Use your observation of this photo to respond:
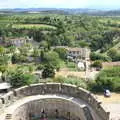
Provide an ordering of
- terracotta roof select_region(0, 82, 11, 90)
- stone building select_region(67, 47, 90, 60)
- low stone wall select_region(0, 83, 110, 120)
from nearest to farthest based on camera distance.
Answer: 1. low stone wall select_region(0, 83, 110, 120)
2. terracotta roof select_region(0, 82, 11, 90)
3. stone building select_region(67, 47, 90, 60)

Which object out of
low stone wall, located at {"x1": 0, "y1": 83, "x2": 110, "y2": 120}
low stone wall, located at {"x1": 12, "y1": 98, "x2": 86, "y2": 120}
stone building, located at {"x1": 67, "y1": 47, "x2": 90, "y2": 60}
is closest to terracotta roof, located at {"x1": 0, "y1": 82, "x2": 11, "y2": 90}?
low stone wall, located at {"x1": 0, "y1": 83, "x2": 110, "y2": 120}

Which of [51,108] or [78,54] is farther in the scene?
[78,54]

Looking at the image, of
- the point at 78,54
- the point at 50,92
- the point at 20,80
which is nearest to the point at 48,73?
the point at 20,80

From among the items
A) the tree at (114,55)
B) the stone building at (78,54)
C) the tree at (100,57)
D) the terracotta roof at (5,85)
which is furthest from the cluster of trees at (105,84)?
the stone building at (78,54)

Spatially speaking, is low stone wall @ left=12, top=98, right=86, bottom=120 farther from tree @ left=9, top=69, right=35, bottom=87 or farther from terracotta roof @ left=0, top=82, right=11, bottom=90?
terracotta roof @ left=0, top=82, right=11, bottom=90

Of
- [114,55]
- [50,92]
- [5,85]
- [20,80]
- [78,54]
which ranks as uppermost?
[50,92]

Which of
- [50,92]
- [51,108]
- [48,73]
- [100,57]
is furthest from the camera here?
[100,57]

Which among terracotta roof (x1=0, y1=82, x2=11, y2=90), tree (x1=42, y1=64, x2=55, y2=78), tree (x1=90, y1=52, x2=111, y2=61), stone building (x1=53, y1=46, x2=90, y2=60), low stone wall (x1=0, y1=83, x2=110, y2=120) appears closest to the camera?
low stone wall (x1=0, y1=83, x2=110, y2=120)

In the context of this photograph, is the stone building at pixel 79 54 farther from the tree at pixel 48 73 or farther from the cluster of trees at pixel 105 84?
the cluster of trees at pixel 105 84

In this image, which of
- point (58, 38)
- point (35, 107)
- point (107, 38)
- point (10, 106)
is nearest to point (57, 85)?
point (35, 107)

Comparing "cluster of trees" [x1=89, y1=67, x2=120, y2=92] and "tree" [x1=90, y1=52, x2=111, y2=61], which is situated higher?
"cluster of trees" [x1=89, y1=67, x2=120, y2=92]

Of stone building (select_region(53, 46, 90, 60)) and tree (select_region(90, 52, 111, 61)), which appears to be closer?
tree (select_region(90, 52, 111, 61))

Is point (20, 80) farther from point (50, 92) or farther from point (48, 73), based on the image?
point (50, 92)
